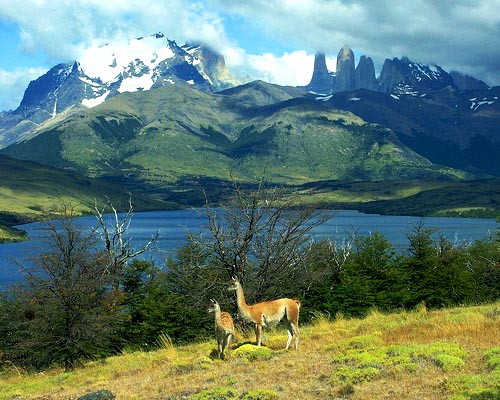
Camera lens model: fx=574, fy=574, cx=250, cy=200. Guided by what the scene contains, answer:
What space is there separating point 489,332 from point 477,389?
6.01m

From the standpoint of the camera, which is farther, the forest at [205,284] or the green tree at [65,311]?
the forest at [205,284]

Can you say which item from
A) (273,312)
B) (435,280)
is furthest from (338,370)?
(435,280)

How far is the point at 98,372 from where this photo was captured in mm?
22812

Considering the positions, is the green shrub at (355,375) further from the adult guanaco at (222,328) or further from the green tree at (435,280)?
the green tree at (435,280)

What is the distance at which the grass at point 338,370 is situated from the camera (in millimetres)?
13289

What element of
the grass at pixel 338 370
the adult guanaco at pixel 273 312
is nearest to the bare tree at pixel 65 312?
the grass at pixel 338 370

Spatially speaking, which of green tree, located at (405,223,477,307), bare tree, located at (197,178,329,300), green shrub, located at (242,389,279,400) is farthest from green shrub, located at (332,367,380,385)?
green tree, located at (405,223,477,307)

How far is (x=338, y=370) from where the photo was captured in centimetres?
1501

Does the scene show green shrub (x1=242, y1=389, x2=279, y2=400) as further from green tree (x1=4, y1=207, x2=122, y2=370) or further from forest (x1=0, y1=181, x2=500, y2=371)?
green tree (x1=4, y1=207, x2=122, y2=370)

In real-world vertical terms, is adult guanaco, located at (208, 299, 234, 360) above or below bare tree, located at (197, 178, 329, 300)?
below

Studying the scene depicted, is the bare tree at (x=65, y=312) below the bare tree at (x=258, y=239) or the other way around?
below

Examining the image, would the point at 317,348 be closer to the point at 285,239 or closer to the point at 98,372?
the point at 98,372

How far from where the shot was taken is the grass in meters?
13.3

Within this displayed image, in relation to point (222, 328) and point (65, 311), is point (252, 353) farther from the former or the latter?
point (65, 311)
